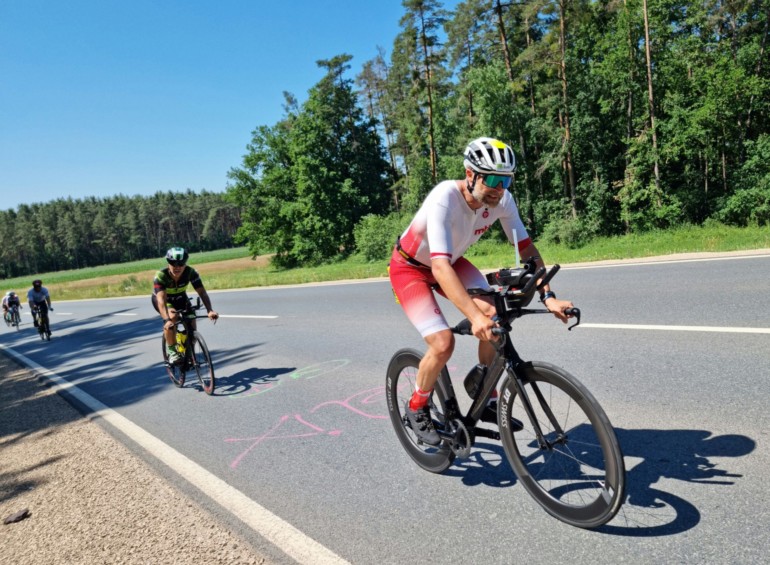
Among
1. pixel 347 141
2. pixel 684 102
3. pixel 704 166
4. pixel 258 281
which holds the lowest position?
pixel 258 281

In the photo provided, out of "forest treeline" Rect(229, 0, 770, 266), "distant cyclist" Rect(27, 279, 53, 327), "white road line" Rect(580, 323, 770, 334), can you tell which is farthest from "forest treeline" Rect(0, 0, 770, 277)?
"distant cyclist" Rect(27, 279, 53, 327)

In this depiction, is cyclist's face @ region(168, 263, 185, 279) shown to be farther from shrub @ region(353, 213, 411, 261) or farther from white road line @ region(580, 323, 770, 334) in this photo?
shrub @ region(353, 213, 411, 261)

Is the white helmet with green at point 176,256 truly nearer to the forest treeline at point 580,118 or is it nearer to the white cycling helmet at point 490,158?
the white cycling helmet at point 490,158

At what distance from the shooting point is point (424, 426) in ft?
11.2

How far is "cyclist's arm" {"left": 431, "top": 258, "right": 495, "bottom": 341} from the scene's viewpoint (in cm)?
250

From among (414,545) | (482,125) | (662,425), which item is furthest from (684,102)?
(414,545)

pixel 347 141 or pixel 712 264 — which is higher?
pixel 347 141

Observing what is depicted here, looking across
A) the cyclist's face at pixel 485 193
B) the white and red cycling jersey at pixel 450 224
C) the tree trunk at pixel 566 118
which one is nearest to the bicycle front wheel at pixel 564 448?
the white and red cycling jersey at pixel 450 224

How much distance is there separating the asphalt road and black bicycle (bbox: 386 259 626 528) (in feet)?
0.56

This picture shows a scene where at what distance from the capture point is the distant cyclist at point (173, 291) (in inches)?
259

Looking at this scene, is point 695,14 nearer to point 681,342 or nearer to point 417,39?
point 417,39

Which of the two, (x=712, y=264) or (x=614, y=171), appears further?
(x=614, y=171)

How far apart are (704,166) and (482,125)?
1419 cm

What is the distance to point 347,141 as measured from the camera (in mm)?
49750
